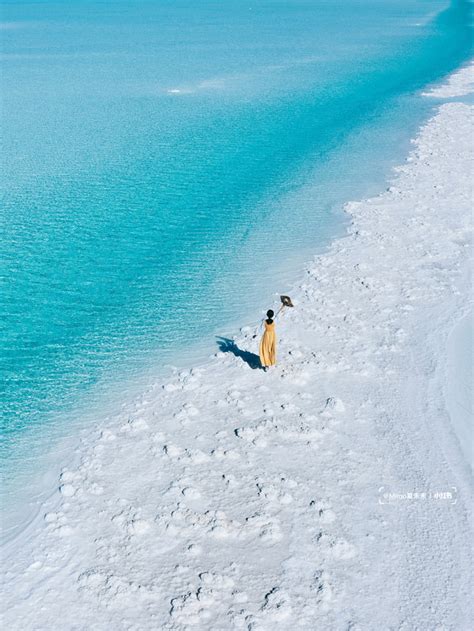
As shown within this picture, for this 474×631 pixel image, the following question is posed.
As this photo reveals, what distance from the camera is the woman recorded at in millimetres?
13979

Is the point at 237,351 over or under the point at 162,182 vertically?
under

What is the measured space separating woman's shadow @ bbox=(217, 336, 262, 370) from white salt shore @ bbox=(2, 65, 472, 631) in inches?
4.8

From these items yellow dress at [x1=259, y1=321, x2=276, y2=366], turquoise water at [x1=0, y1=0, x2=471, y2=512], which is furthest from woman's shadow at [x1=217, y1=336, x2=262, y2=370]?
yellow dress at [x1=259, y1=321, x2=276, y2=366]

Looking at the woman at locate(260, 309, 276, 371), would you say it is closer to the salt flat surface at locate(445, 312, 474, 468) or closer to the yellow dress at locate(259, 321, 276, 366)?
the yellow dress at locate(259, 321, 276, 366)

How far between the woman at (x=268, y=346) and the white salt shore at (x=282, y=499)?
0.37 meters

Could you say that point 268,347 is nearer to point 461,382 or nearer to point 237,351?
point 237,351

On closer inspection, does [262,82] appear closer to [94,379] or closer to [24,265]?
[24,265]

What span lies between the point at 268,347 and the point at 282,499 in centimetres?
407

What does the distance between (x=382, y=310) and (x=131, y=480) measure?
354 inches

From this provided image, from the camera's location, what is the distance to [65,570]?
10289mm

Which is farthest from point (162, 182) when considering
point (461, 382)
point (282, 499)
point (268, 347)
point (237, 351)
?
point (282, 499)

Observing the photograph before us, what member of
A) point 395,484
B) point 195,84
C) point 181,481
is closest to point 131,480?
point 181,481

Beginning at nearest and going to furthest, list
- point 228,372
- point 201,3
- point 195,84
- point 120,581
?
point 120,581 → point 228,372 → point 195,84 → point 201,3

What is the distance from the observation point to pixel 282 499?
11.4m
